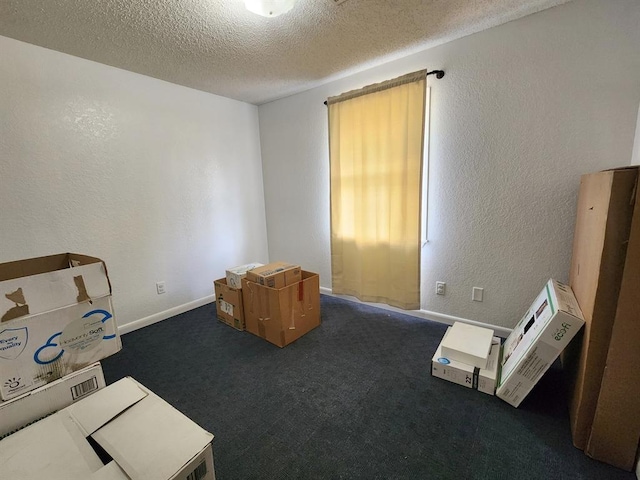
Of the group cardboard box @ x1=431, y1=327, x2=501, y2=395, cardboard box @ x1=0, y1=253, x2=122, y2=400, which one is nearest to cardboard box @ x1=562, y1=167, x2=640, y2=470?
cardboard box @ x1=431, y1=327, x2=501, y2=395

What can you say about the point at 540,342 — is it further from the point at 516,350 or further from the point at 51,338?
the point at 51,338

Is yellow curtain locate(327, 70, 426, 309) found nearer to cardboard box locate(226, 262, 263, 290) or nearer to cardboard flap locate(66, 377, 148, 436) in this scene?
cardboard box locate(226, 262, 263, 290)

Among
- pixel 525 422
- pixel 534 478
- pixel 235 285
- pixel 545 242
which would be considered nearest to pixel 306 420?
pixel 534 478

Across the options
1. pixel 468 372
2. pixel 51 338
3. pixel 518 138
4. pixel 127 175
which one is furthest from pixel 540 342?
pixel 127 175

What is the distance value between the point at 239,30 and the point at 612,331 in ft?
8.40

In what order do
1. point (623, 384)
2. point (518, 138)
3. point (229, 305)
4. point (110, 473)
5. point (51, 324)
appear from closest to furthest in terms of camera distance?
1. point (110, 473)
2. point (51, 324)
3. point (623, 384)
4. point (518, 138)
5. point (229, 305)

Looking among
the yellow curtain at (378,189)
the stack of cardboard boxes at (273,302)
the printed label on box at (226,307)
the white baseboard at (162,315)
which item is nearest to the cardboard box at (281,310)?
the stack of cardboard boxes at (273,302)

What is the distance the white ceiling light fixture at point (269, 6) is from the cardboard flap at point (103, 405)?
6.14 ft

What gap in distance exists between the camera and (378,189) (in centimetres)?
256

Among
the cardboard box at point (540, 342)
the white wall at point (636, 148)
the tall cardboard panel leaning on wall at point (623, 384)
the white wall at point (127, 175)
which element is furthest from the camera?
the white wall at point (127, 175)

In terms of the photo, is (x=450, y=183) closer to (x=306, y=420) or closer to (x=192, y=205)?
(x=306, y=420)

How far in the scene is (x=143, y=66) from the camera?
2.31m

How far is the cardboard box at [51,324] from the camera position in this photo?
0.87 meters

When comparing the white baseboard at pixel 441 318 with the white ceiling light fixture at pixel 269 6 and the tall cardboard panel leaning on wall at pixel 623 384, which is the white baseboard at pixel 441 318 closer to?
the tall cardboard panel leaning on wall at pixel 623 384
